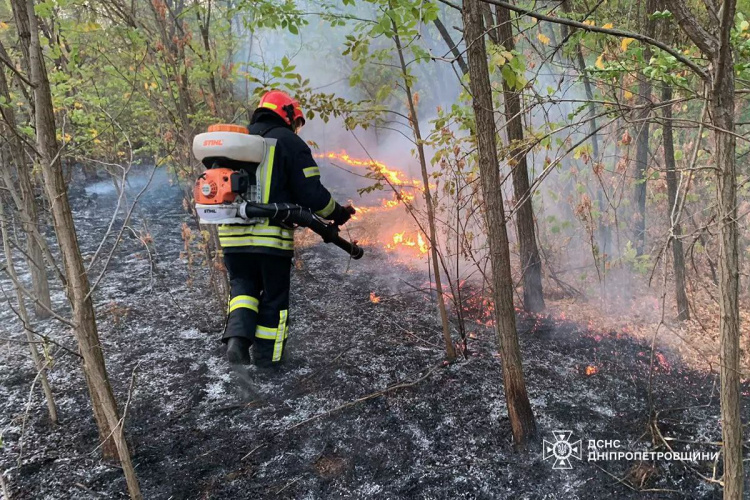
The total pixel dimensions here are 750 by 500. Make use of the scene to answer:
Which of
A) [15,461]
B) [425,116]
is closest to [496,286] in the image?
[15,461]

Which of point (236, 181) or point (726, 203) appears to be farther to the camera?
point (236, 181)

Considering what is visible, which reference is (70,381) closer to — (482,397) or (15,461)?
(15,461)

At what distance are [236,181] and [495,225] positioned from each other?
2176mm

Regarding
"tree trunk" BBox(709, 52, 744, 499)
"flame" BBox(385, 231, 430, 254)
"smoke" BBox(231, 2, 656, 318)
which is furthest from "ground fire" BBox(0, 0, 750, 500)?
"flame" BBox(385, 231, 430, 254)

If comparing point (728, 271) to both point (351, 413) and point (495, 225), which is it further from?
point (351, 413)

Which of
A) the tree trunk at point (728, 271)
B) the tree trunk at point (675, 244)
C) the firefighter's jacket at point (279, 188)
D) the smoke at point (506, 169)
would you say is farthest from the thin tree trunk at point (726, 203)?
the tree trunk at point (675, 244)

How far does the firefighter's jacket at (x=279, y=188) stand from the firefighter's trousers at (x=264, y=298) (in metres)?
A: 0.16

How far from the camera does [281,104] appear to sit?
13.4 feet

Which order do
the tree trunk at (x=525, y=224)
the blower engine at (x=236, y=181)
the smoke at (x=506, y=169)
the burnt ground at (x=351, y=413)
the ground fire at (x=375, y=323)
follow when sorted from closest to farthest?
1. the ground fire at (x=375, y=323)
2. the burnt ground at (x=351, y=413)
3. the blower engine at (x=236, y=181)
4. the smoke at (x=506, y=169)
5. the tree trunk at (x=525, y=224)

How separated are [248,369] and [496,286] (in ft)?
8.51

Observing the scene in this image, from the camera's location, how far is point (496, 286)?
9.66ft

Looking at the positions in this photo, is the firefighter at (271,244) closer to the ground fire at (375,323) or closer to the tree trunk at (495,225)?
the ground fire at (375,323)

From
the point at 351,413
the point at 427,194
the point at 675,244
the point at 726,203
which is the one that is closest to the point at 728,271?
the point at 726,203

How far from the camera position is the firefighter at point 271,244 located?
393 cm
